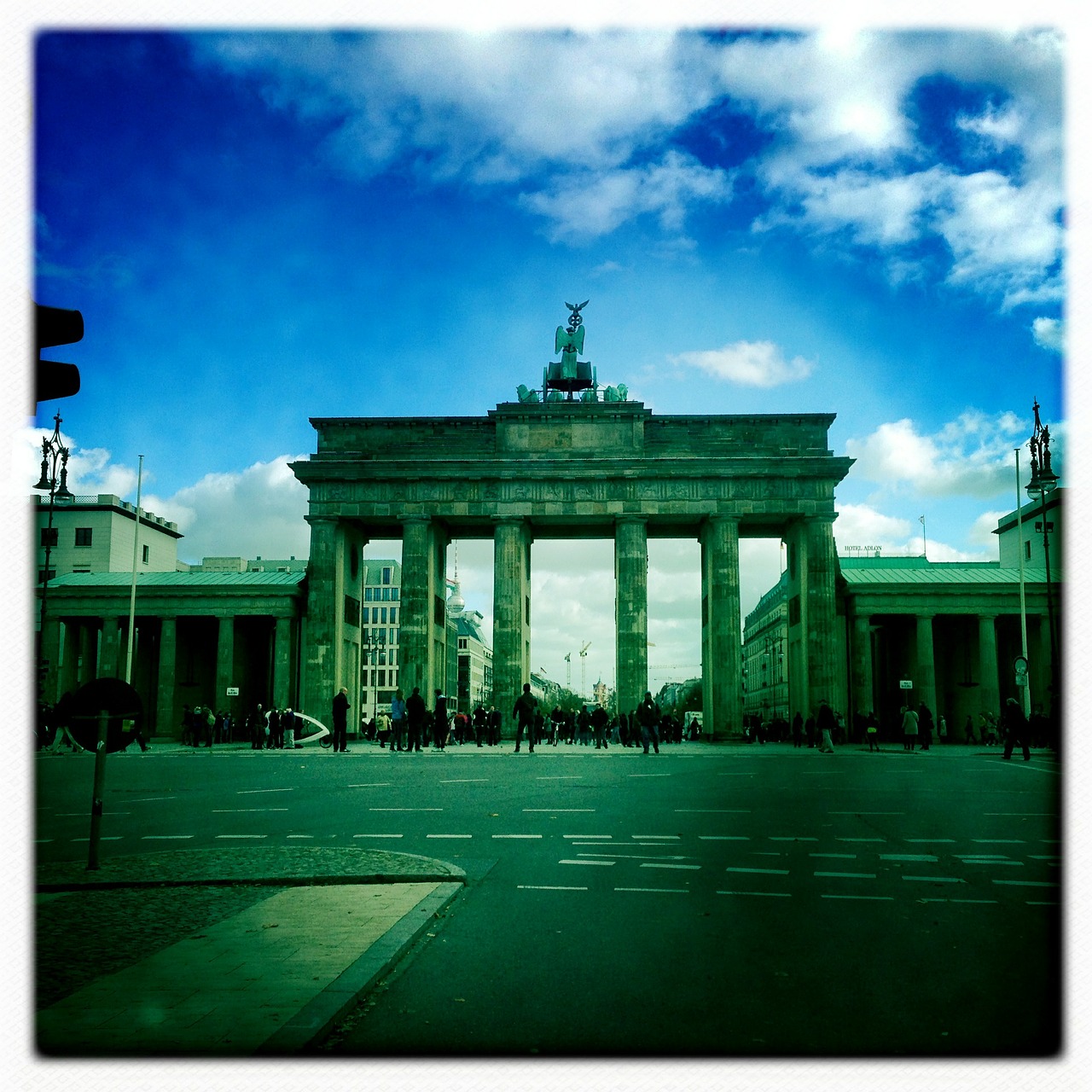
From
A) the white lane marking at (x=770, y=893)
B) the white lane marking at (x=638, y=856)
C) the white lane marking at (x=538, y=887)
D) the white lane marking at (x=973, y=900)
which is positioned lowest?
the white lane marking at (x=638, y=856)

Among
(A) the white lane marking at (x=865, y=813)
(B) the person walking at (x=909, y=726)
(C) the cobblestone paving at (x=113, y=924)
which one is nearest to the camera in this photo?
(C) the cobblestone paving at (x=113, y=924)

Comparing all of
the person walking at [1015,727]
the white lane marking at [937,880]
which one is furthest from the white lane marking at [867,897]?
the person walking at [1015,727]

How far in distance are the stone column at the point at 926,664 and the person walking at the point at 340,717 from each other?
3497 cm

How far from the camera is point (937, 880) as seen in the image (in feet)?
34.1

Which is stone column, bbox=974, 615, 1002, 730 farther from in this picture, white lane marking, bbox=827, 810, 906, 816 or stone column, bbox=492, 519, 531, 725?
white lane marking, bbox=827, 810, 906, 816

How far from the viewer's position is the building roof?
6719 centimetres

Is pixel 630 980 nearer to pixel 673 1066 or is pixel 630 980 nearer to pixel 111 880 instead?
pixel 673 1066

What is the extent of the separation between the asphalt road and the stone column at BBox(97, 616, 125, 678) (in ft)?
157

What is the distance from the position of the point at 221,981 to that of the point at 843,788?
16.8m

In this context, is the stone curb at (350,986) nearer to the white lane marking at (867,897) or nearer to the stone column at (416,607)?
the white lane marking at (867,897)

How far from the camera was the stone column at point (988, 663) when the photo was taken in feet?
205

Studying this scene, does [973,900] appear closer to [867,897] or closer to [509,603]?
[867,897]

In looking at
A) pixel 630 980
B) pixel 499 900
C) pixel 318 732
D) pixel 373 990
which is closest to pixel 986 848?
pixel 499 900

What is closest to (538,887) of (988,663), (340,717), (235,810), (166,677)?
(235,810)
